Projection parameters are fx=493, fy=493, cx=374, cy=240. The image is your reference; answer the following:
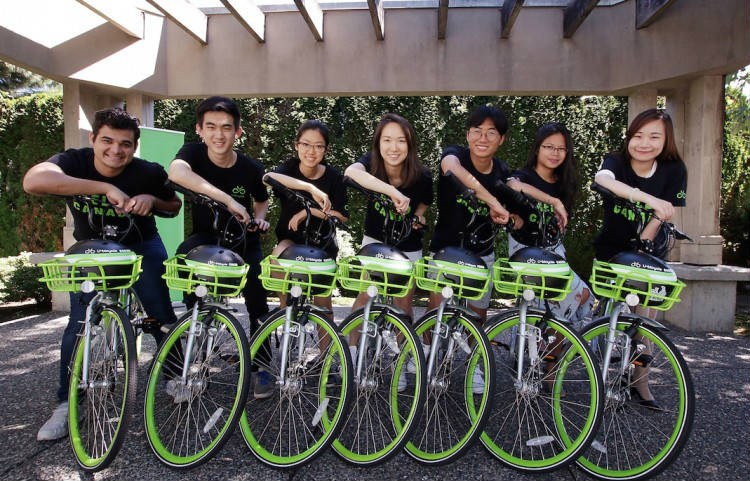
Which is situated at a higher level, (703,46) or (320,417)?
(703,46)

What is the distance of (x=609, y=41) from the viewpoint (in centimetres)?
536

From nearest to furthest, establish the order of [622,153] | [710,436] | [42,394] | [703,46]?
1. [710,436]
2. [622,153]
3. [42,394]
4. [703,46]

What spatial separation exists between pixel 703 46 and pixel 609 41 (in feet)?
2.89

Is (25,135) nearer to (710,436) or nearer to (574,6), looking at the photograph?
(574,6)

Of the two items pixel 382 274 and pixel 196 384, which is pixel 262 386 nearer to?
pixel 196 384

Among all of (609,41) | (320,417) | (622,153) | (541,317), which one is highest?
(609,41)

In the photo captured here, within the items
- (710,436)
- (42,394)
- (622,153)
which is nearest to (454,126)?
(622,153)

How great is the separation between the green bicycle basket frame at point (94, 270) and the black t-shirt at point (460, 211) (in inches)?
73.9

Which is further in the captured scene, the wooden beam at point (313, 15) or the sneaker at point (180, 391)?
the wooden beam at point (313, 15)

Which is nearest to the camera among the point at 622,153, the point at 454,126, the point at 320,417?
the point at 320,417

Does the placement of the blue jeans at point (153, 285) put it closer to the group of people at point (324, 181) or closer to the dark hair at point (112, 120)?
the group of people at point (324, 181)

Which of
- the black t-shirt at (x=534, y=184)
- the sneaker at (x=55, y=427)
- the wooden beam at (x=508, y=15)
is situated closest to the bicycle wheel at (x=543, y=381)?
the black t-shirt at (x=534, y=184)

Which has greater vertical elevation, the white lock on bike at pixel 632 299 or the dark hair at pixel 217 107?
the dark hair at pixel 217 107

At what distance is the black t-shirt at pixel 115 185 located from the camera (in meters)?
2.83
